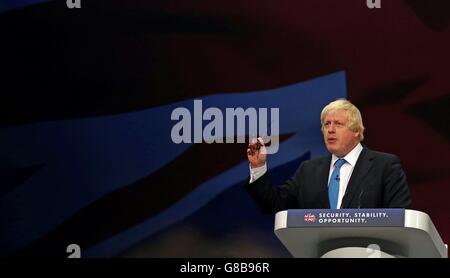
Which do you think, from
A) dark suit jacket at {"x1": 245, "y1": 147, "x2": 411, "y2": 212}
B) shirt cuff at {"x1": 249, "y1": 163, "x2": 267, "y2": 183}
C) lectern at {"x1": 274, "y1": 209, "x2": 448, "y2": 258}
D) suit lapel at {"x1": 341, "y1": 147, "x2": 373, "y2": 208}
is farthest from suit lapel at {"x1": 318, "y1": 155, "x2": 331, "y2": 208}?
lectern at {"x1": 274, "y1": 209, "x2": 448, "y2": 258}

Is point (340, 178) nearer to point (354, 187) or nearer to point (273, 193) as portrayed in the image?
point (354, 187)

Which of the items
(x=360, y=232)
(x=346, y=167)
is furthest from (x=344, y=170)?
(x=360, y=232)

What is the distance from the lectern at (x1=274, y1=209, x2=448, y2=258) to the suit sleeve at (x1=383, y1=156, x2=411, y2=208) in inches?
19.0

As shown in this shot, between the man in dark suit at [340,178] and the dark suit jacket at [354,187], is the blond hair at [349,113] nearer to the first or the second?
the man in dark suit at [340,178]

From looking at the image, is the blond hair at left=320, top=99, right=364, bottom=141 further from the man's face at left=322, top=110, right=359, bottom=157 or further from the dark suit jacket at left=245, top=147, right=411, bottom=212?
the dark suit jacket at left=245, top=147, right=411, bottom=212

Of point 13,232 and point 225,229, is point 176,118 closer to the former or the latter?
point 225,229

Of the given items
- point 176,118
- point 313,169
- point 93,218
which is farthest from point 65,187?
point 313,169

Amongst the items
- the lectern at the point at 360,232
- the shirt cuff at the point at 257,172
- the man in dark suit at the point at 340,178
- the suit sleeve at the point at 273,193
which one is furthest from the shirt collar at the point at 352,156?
the lectern at the point at 360,232

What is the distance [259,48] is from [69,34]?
1097mm

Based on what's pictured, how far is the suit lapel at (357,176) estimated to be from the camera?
3934 mm

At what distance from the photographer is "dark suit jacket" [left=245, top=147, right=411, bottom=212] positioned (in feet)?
12.9

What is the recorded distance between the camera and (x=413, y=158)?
527 cm

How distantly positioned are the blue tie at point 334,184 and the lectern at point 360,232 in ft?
1.98
